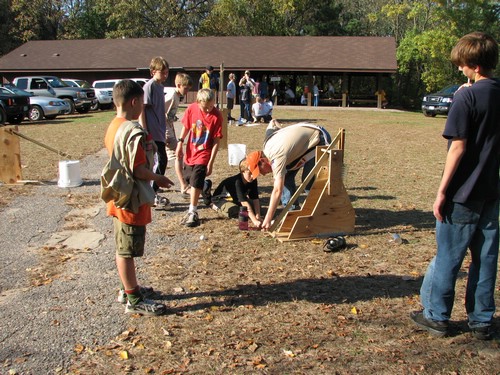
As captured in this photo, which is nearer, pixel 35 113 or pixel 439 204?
pixel 439 204

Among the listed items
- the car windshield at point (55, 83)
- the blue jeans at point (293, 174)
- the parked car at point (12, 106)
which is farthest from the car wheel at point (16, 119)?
the blue jeans at point (293, 174)

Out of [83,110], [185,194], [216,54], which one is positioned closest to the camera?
[185,194]

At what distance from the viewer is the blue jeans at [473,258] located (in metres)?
3.34

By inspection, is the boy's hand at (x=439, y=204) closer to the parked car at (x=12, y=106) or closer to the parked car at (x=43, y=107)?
the parked car at (x=12, y=106)

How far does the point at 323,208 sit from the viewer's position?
581 centimetres

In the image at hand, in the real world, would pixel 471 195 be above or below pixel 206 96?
below

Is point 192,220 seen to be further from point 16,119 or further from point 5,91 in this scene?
point 16,119

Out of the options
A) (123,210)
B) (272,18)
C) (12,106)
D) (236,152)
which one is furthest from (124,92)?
(272,18)

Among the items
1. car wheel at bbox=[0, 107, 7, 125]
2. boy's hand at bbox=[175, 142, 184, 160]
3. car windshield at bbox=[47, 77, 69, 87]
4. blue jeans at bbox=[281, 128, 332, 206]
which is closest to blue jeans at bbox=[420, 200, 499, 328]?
blue jeans at bbox=[281, 128, 332, 206]

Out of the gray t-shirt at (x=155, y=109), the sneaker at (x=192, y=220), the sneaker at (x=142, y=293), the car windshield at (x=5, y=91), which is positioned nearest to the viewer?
the sneaker at (x=142, y=293)

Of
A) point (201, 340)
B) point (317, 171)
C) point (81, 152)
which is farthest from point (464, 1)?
point (201, 340)

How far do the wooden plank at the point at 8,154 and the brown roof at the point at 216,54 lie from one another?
2757 centimetres

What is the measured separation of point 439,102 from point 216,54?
1753 centimetres

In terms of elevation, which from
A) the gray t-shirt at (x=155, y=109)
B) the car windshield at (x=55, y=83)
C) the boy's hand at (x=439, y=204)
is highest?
the car windshield at (x=55, y=83)
